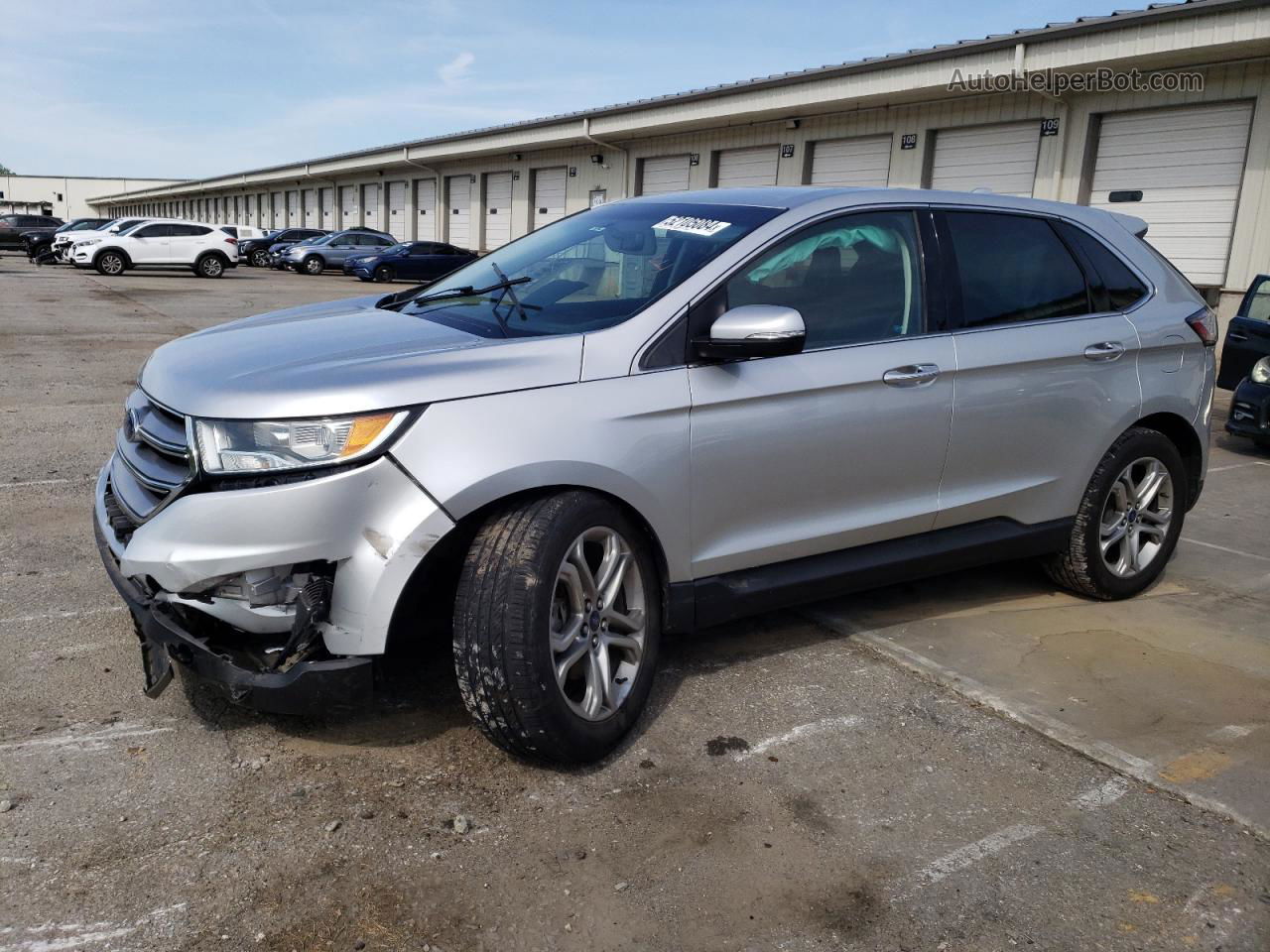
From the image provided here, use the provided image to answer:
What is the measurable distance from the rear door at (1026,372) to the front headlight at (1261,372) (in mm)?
5091

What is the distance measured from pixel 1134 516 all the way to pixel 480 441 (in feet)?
10.8

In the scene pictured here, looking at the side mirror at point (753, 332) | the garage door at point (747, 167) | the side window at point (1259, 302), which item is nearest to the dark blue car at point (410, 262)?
the garage door at point (747, 167)

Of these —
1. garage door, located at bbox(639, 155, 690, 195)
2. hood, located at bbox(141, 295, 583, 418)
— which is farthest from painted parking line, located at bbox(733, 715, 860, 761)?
garage door, located at bbox(639, 155, 690, 195)

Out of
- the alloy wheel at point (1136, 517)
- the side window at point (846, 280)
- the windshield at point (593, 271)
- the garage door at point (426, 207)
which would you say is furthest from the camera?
the garage door at point (426, 207)

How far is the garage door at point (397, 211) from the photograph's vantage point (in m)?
42.1

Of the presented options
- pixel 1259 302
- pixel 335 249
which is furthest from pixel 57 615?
pixel 335 249

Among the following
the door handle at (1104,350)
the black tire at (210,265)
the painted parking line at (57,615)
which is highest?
the door handle at (1104,350)

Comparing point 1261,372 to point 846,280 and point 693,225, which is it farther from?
point 693,225

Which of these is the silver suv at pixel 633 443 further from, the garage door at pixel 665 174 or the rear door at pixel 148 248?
the rear door at pixel 148 248

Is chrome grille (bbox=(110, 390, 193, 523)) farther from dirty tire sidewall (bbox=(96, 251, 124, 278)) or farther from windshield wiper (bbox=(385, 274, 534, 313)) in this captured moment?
dirty tire sidewall (bbox=(96, 251, 124, 278))

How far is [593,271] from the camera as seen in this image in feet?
12.7

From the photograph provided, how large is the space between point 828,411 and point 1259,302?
764cm

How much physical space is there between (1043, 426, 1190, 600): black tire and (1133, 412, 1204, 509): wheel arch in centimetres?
6

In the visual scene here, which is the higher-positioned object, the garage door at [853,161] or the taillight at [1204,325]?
the garage door at [853,161]
